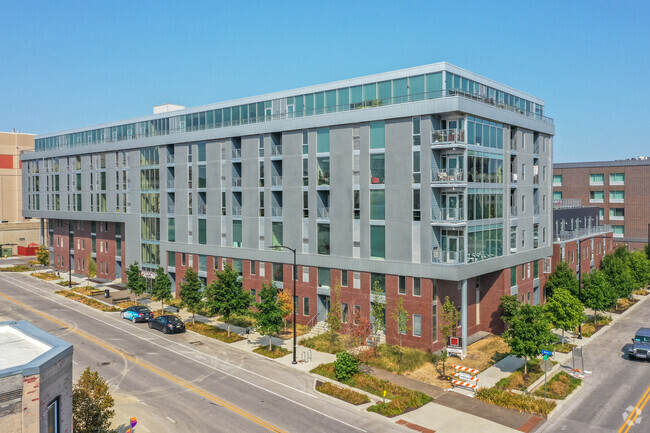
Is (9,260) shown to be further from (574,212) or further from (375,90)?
(574,212)

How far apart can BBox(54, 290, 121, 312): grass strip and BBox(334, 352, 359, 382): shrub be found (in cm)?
3326

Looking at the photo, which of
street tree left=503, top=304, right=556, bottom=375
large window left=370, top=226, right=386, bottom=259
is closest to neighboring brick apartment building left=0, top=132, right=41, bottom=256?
large window left=370, top=226, right=386, bottom=259

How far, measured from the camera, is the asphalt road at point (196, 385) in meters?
27.0

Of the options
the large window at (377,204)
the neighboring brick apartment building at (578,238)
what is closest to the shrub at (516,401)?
the large window at (377,204)

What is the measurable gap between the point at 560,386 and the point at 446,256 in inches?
470

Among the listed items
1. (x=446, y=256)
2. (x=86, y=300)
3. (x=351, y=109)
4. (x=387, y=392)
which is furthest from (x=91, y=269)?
(x=387, y=392)

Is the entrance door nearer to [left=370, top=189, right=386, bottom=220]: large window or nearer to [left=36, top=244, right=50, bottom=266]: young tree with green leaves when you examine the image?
[left=370, top=189, right=386, bottom=220]: large window

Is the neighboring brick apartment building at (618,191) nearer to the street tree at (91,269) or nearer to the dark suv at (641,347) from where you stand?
the dark suv at (641,347)

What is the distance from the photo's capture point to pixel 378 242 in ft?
139

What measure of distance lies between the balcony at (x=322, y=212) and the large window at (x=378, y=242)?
17.0ft

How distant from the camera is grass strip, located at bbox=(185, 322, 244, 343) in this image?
4409cm

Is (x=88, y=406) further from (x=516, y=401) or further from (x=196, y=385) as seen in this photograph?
(x=516, y=401)

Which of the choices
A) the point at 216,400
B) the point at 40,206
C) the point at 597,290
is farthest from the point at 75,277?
the point at 597,290

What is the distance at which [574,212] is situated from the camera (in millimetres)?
63594
